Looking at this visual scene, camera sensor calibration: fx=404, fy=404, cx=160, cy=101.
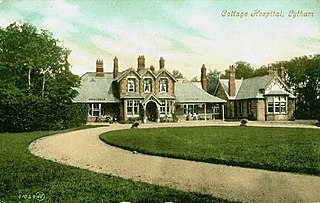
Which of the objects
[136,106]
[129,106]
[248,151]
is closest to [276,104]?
[136,106]

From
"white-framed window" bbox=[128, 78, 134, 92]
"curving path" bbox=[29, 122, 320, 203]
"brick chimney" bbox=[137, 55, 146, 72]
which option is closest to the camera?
"curving path" bbox=[29, 122, 320, 203]

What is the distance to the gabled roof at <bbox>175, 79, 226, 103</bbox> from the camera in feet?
66.3

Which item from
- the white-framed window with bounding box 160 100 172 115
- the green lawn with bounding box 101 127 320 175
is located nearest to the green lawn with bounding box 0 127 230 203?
the green lawn with bounding box 101 127 320 175

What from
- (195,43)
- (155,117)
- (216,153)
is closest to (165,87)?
(155,117)

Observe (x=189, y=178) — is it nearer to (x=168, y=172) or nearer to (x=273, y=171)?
(x=168, y=172)

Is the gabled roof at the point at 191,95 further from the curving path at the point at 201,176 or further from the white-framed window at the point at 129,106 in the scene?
the curving path at the point at 201,176

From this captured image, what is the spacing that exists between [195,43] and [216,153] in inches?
89.5

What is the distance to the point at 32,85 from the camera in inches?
458

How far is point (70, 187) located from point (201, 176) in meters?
1.74

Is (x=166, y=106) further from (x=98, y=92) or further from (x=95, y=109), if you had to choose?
(x=98, y=92)

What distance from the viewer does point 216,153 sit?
7.12 metres

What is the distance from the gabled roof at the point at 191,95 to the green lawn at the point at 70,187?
14505 millimetres

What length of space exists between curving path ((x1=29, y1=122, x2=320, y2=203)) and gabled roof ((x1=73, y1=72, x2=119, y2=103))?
801 centimetres

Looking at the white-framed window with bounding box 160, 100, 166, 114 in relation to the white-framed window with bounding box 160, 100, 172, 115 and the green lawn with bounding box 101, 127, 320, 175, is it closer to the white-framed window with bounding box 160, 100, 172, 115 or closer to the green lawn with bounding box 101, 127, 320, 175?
the white-framed window with bounding box 160, 100, 172, 115
